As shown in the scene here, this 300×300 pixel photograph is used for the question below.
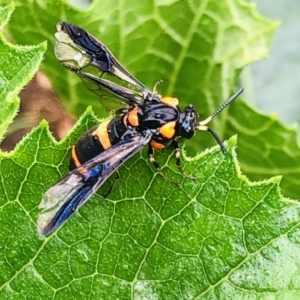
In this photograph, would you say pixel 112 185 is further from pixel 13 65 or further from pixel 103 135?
pixel 13 65

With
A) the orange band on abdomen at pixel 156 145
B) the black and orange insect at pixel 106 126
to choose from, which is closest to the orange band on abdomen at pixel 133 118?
the black and orange insect at pixel 106 126

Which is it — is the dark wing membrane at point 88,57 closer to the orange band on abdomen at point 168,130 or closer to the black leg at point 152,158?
the orange band on abdomen at point 168,130

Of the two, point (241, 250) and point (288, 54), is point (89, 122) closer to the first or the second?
point (241, 250)

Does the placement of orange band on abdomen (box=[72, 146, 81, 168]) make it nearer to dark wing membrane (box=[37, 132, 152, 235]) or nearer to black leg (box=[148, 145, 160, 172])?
dark wing membrane (box=[37, 132, 152, 235])

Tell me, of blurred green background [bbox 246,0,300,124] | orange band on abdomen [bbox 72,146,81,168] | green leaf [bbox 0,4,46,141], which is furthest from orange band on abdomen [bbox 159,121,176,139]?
blurred green background [bbox 246,0,300,124]

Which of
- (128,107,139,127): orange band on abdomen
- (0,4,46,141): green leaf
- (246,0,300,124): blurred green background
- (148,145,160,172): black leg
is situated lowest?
(148,145,160,172): black leg

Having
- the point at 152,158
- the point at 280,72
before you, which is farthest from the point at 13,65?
the point at 280,72

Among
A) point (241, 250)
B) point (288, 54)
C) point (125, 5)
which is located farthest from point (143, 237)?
point (288, 54)

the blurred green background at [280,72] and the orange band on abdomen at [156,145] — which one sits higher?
the blurred green background at [280,72]
